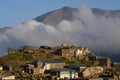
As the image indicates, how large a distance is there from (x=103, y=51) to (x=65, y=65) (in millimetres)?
62137

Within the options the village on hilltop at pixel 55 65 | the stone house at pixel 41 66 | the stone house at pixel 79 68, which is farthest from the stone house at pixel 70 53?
the stone house at pixel 79 68

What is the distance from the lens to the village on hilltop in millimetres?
74188

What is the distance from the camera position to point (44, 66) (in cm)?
7800

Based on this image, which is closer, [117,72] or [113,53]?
[117,72]

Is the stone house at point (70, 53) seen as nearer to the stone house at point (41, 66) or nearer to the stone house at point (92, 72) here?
the stone house at point (41, 66)

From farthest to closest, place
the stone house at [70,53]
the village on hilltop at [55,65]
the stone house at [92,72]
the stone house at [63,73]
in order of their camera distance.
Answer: the stone house at [70,53] → the stone house at [92,72] → the stone house at [63,73] → the village on hilltop at [55,65]

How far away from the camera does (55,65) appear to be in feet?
262

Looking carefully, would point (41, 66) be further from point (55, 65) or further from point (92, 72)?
point (92, 72)

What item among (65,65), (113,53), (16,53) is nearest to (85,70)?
(65,65)

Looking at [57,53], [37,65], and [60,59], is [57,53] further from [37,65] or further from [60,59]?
[37,65]

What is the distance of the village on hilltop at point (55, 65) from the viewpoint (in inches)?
2921

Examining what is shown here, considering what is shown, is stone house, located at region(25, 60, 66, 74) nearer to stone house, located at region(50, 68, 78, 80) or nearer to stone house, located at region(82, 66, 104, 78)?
stone house, located at region(50, 68, 78, 80)

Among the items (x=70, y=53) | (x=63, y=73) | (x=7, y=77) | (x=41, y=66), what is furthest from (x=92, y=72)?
(x=7, y=77)

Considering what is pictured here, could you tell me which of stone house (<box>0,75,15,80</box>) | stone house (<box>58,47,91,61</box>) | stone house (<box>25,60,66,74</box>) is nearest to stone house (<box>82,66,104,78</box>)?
stone house (<box>25,60,66,74</box>)
